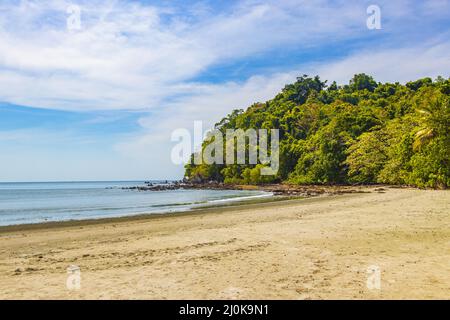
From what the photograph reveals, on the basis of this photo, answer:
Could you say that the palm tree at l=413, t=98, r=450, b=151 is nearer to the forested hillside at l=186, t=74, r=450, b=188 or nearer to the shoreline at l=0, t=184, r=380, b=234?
the forested hillside at l=186, t=74, r=450, b=188

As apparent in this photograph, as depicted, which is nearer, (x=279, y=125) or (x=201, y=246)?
(x=201, y=246)

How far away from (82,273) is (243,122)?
109 m

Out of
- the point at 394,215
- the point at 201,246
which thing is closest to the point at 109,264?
the point at 201,246

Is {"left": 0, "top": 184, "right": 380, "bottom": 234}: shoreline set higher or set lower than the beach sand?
lower

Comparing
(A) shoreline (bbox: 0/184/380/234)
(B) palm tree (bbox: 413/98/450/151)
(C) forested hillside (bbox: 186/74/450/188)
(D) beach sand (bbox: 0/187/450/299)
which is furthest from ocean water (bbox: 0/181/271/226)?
(B) palm tree (bbox: 413/98/450/151)

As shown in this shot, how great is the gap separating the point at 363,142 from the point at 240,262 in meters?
53.6

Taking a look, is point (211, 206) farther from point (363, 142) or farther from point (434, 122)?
point (363, 142)

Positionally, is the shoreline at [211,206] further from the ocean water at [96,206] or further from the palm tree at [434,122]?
the palm tree at [434,122]

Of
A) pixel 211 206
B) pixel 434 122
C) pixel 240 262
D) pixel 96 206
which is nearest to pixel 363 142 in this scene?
pixel 434 122

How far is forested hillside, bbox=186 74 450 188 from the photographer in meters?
38.7

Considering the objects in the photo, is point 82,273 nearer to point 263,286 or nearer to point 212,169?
point 263,286

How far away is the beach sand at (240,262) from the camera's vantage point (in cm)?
675

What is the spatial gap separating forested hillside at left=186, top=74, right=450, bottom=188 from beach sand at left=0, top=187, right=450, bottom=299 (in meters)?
26.5
